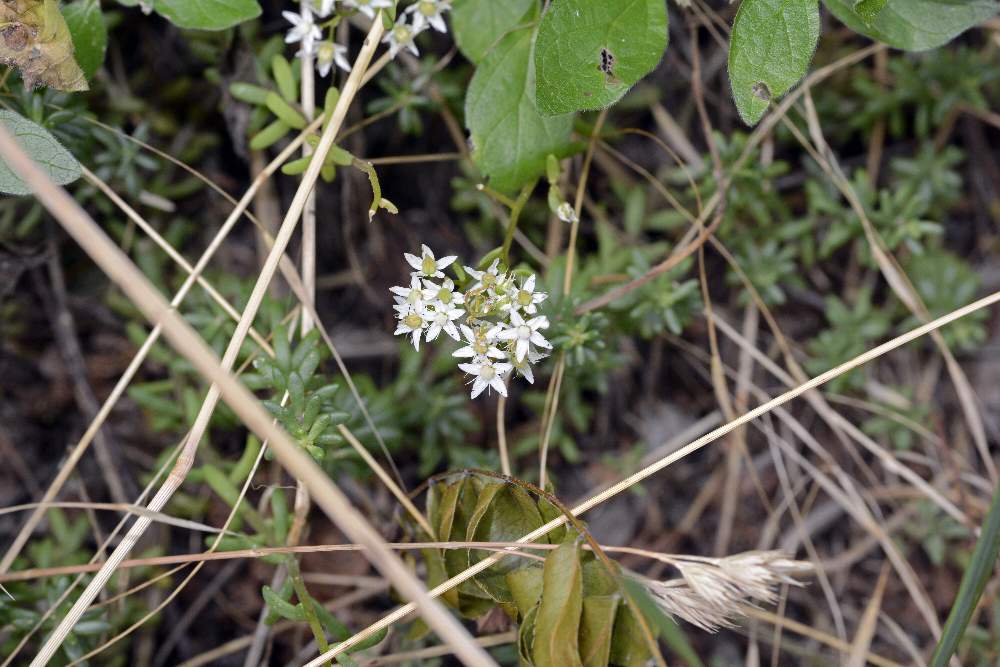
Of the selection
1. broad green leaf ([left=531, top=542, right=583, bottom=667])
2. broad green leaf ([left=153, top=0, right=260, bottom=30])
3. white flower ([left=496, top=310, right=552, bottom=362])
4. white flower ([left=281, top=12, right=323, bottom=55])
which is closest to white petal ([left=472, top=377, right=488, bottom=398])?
white flower ([left=496, top=310, right=552, bottom=362])

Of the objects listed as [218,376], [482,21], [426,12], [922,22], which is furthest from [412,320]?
[922,22]

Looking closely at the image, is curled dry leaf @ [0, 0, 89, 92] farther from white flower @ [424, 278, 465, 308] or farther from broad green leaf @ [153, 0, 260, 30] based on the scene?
white flower @ [424, 278, 465, 308]

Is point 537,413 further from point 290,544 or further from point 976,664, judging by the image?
point 976,664

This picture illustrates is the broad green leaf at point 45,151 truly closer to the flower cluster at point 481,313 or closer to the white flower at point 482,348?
the flower cluster at point 481,313

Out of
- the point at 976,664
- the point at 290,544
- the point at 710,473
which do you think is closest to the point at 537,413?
the point at 710,473

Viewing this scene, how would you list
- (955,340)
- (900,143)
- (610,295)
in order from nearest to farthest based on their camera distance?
(610,295) → (955,340) → (900,143)

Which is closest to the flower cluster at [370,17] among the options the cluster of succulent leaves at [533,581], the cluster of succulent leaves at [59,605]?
the cluster of succulent leaves at [533,581]
